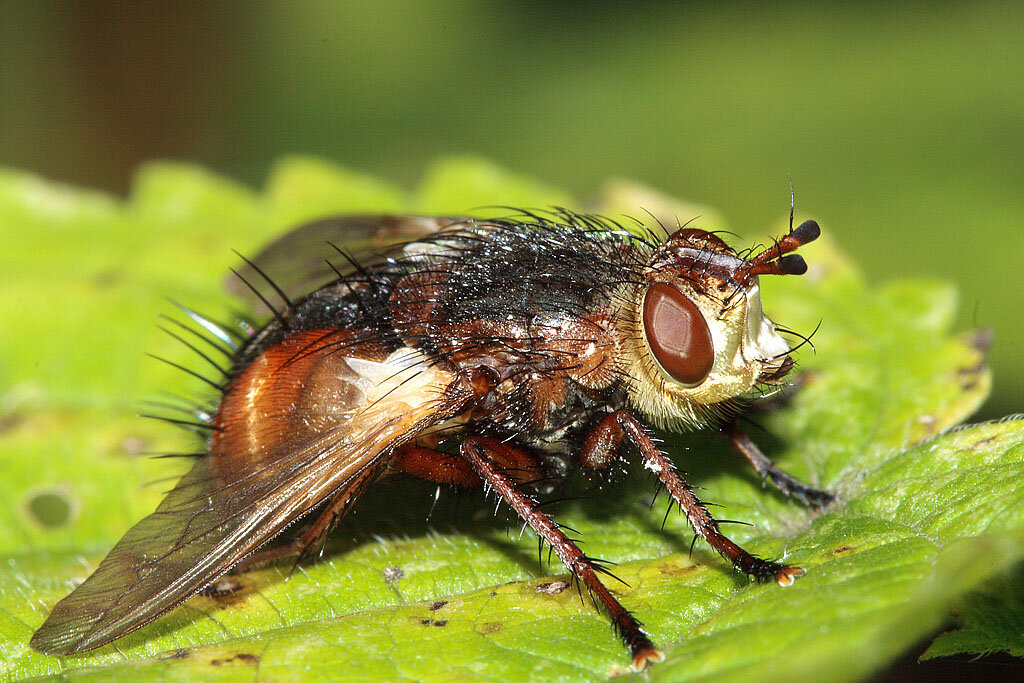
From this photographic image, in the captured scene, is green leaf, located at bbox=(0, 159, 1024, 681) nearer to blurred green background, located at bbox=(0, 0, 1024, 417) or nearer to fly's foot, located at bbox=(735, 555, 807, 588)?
fly's foot, located at bbox=(735, 555, 807, 588)

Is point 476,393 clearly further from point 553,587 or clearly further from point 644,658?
point 644,658

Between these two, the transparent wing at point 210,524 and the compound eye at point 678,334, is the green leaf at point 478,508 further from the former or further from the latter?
the compound eye at point 678,334

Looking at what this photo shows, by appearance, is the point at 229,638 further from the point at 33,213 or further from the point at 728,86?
the point at 728,86

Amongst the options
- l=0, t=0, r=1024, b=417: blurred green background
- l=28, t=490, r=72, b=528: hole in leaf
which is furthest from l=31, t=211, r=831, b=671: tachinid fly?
l=0, t=0, r=1024, b=417: blurred green background

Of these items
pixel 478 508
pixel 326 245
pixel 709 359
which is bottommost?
pixel 478 508

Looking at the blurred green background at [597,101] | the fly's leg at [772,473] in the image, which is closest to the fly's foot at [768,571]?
the fly's leg at [772,473]

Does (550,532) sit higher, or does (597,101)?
(597,101)

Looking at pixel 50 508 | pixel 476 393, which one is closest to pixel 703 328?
pixel 476 393
